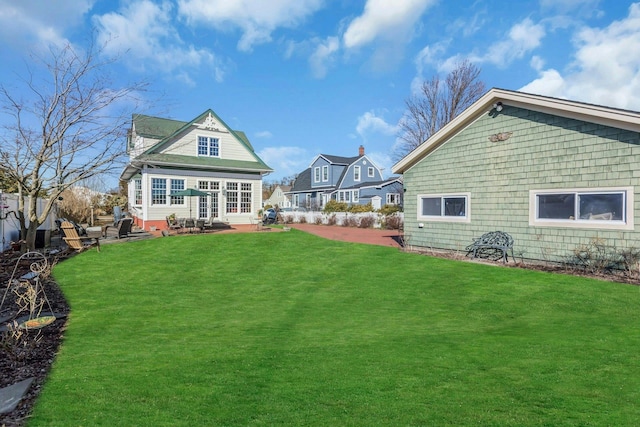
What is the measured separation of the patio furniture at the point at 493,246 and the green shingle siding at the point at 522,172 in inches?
8.7

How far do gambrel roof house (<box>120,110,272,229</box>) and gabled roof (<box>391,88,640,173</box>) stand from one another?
12.0 meters

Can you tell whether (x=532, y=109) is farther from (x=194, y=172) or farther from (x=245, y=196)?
(x=194, y=172)

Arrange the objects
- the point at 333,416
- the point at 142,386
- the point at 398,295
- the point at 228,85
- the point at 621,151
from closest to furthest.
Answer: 1. the point at 333,416
2. the point at 142,386
3. the point at 398,295
4. the point at 621,151
5. the point at 228,85

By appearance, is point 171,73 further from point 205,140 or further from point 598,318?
point 598,318

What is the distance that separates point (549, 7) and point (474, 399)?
53.9 ft

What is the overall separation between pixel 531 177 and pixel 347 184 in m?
32.3

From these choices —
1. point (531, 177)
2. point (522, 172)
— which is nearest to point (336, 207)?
point (522, 172)

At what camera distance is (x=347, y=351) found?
15.1 feet

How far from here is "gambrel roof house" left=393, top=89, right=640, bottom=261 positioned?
926 cm

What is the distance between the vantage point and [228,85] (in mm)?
19141

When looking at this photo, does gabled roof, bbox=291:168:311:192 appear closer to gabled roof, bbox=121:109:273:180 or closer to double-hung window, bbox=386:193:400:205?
double-hung window, bbox=386:193:400:205

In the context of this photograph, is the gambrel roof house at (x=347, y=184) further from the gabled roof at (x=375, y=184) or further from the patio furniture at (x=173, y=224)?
the patio furniture at (x=173, y=224)

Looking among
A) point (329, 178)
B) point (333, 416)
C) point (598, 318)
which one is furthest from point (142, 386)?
point (329, 178)

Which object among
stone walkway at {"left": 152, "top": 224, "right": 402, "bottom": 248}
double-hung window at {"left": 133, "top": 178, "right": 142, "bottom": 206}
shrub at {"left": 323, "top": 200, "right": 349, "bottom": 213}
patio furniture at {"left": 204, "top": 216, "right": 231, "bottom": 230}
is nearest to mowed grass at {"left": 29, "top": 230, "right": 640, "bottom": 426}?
stone walkway at {"left": 152, "top": 224, "right": 402, "bottom": 248}
